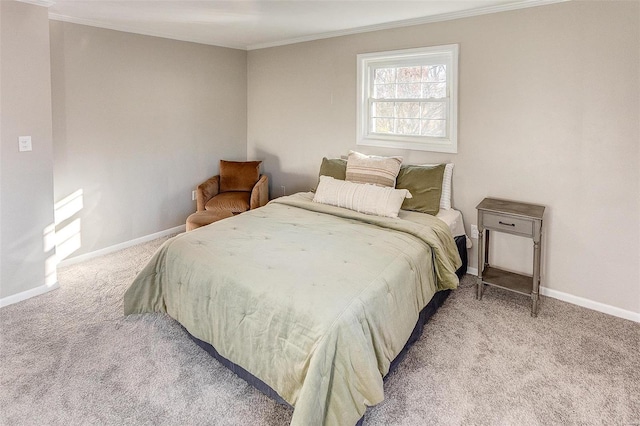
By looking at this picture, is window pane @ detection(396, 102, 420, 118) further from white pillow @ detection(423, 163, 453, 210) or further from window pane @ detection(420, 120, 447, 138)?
white pillow @ detection(423, 163, 453, 210)

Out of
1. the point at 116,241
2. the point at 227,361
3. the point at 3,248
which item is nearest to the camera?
the point at 227,361

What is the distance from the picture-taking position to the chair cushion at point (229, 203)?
4.36m

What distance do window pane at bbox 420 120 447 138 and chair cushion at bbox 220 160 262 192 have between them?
2011 mm

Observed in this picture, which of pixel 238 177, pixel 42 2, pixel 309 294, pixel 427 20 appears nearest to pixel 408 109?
pixel 427 20

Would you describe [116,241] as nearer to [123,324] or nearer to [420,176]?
[123,324]

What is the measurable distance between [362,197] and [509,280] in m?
1.31

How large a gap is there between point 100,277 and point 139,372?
159cm

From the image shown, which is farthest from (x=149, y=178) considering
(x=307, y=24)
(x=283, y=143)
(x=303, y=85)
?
(x=307, y=24)

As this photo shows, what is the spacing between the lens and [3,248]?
294 centimetres

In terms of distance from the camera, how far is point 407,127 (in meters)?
3.88

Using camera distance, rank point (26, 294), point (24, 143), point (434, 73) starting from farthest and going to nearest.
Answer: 1. point (434, 73)
2. point (26, 294)
3. point (24, 143)

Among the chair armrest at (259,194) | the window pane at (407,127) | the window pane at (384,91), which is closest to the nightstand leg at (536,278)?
the window pane at (407,127)

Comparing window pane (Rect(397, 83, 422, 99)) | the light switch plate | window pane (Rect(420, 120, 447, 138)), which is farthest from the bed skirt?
the light switch plate

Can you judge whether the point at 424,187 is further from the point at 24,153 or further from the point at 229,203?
the point at 24,153
